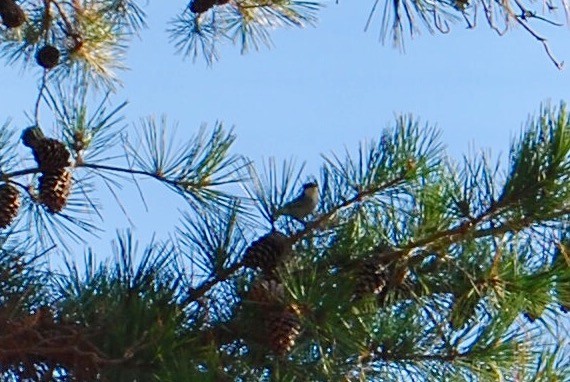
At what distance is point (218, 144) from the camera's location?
67.1 inches

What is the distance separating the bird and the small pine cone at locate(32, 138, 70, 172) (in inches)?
12.2

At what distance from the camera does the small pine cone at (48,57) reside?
6.79 feet

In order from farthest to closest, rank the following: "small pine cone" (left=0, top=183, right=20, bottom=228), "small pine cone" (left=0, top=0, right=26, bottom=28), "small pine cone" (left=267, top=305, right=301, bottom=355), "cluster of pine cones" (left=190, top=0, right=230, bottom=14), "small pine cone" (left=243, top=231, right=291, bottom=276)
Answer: "cluster of pine cones" (left=190, top=0, right=230, bottom=14), "small pine cone" (left=0, top=0, right=26, bottom=28), "small pine cone" (left=0, top=183, right=20, bottom=228), "small pine cone" (left=243, top=231, right=291, bottom=276), "small pine cone" (left=267, top=305, right=301, bottom=355)

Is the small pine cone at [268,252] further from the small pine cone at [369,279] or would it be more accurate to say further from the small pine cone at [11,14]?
the small pine cone at [11,14]

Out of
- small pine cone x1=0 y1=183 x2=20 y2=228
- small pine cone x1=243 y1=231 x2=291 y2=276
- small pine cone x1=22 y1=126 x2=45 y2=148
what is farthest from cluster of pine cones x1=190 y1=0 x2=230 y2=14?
small pine cone x1=243 y1=231 x2=291 y2=276

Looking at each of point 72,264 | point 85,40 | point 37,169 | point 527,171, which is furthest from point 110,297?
point 85,40

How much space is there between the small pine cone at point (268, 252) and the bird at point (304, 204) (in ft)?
0.12

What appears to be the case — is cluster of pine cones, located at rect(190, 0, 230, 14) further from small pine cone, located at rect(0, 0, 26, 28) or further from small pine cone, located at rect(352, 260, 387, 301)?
small pine cone, located at rect(352, 260, 387, 301)

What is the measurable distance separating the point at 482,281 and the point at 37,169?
0.58m

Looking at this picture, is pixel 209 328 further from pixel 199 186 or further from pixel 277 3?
pixel 277 3

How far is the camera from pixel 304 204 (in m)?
1.56

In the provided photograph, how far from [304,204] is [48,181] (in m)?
0.36

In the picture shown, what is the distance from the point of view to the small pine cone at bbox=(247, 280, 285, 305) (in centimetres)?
144

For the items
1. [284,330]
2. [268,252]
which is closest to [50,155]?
[268,252]
